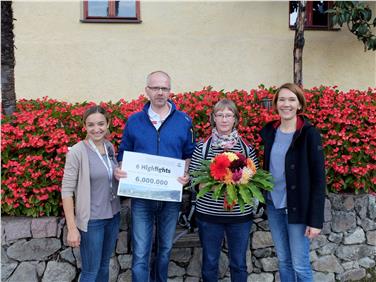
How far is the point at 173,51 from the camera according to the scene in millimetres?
7668

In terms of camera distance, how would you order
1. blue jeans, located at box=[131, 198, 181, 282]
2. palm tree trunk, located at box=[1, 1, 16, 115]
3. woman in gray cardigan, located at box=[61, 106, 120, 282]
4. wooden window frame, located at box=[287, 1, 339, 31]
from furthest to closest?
wooden window frame, located at box=[287, 1, 339, 31] < palm tree trunk, located at box=[1, 1, 16, 115] < blue jeans, located at box=[131, 198, 181, 282] < woman in gray cardigan, located at box=[61, 106, 120, 282]

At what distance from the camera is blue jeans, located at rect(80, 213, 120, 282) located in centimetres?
327

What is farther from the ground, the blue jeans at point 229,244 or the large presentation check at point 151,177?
the large presentation check at point 151,177

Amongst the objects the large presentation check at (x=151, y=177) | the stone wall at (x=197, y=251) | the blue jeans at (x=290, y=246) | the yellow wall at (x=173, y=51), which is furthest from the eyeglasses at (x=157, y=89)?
the yellow wall at (x=173, y=51)

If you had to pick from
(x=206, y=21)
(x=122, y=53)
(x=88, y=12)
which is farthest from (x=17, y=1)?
(x=206, y=21)

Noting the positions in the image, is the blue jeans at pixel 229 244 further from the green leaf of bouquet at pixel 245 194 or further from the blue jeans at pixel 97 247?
the blue jeans at pixel 97 247

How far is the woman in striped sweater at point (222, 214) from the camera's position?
134 inches

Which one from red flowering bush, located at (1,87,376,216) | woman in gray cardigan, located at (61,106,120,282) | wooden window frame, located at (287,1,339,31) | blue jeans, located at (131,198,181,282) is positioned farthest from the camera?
wooden window frame, located at (287,1,339,31)

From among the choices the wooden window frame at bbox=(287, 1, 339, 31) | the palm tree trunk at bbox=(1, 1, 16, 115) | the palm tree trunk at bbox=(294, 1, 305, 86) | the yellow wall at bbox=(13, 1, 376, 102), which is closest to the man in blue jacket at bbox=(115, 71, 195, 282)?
the palm tree trunk at bbox=(1, 1, 16, 115)

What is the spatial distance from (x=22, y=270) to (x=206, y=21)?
18.2ft

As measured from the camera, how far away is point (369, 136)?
14.7ft

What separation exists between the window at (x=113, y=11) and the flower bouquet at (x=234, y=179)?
5.19 metres

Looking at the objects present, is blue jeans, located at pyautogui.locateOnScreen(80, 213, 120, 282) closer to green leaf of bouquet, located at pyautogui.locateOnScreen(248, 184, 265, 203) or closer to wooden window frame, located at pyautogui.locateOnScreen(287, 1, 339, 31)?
green leaf of bouquet, located at pyautogui.locateOnScreen(248, 184, 265, 203)

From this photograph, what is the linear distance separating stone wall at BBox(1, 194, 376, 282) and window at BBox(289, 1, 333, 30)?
4.36 metres
